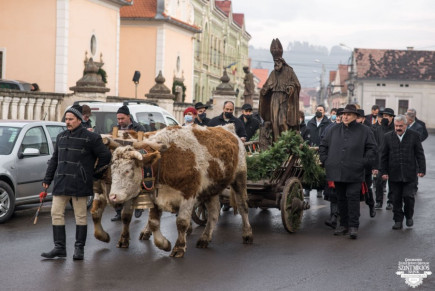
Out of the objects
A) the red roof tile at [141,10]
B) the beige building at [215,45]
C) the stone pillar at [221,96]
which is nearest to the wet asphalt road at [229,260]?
the stone pillar at [221,96]

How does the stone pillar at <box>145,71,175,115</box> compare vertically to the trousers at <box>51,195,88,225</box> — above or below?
above

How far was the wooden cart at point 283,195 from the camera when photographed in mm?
11398

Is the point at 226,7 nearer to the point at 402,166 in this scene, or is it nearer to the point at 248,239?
the point at 402,166

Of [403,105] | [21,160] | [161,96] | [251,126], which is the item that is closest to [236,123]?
[251,126]

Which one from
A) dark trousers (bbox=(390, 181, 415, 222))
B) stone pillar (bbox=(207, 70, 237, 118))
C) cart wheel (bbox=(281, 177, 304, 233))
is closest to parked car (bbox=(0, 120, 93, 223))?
cart wheel (bbox=(281, 177, 304, 233))

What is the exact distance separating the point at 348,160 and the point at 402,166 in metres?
1.53

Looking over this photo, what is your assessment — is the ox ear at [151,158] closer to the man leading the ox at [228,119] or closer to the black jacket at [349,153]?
the black jacket at [349,153]

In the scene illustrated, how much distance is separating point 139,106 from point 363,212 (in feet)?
20.3

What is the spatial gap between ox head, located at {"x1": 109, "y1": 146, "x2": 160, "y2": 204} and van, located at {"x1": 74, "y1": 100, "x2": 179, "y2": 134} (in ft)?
24.7

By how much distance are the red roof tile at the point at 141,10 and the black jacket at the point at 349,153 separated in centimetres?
3754

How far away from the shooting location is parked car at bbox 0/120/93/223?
41.1 feet

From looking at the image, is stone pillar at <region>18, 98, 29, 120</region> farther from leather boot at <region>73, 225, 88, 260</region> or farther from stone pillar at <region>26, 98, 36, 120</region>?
leather boot at <region>73, 225, 88, 260</region>

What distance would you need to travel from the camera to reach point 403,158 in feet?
41.2

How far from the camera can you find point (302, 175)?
41.0 feet
